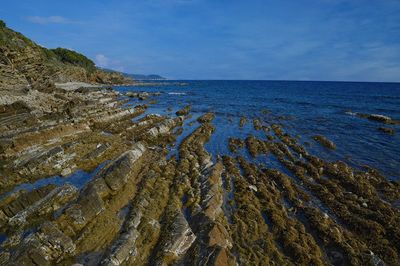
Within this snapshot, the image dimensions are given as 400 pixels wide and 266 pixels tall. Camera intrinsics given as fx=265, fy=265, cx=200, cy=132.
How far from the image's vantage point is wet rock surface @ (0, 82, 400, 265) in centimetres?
1127

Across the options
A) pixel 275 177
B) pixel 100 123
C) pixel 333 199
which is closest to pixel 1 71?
Answer: pixel 100 123

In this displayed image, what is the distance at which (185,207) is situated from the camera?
49.6ft

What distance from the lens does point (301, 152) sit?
26672 mm

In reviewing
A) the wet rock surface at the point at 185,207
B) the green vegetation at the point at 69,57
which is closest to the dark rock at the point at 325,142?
the wet rock surface at the point at 185,207

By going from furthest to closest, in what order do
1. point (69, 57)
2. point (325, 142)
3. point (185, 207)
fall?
point (69, 57) → point (325, 142) → point (185, 207)

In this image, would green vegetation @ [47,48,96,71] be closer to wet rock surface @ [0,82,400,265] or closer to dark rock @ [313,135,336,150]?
wet rock surface @ [0,82,400,265]

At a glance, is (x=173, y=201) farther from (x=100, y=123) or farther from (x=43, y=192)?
(x=100, y=123)

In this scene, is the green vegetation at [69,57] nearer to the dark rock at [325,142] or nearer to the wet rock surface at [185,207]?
the wet rock surface at [185,207]

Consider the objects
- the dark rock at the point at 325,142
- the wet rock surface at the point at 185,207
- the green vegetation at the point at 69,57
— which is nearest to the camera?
the wet rock surface at the point at 185,207

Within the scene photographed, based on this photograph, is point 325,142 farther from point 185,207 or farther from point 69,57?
point 69,57

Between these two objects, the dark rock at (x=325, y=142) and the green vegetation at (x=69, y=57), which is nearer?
the dark rock at (x=325, y=142)

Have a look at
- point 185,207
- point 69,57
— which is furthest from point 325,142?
point 69,57

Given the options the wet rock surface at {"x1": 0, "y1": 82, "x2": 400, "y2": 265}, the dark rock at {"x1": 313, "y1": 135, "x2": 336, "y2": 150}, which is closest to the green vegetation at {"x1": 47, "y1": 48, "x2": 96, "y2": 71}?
the wet rock surface at {"x1": 0, "y1": 82, "x2": 400, "y2": 265}

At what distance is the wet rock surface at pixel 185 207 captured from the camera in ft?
37.0
